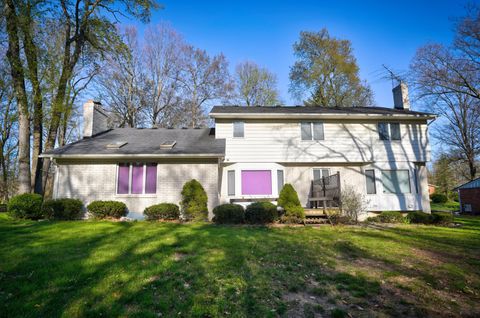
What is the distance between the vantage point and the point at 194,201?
465 inches

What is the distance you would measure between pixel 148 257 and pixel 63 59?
47.9 feet

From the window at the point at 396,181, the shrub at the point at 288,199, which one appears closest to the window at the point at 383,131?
the window at the point at 396,181

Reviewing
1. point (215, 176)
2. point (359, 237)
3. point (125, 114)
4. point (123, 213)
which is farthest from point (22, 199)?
point (125, 114)

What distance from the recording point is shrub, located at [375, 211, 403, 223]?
12.9 m

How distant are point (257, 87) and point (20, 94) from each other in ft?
72.1

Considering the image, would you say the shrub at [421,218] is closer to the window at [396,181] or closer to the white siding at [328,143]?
the window at [396,181]

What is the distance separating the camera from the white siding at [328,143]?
14.5 metres

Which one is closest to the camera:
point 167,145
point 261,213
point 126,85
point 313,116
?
point 261,213

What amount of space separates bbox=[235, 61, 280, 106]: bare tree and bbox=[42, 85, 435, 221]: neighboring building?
1454 cm

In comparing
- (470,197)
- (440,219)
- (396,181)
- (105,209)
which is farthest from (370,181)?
(470,197)

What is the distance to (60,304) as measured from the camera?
12.0 feet

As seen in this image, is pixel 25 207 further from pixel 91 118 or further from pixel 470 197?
pixel 470 197

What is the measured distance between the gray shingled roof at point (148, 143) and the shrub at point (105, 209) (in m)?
2.27

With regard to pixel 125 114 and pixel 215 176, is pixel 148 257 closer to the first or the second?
pixel 215 176
